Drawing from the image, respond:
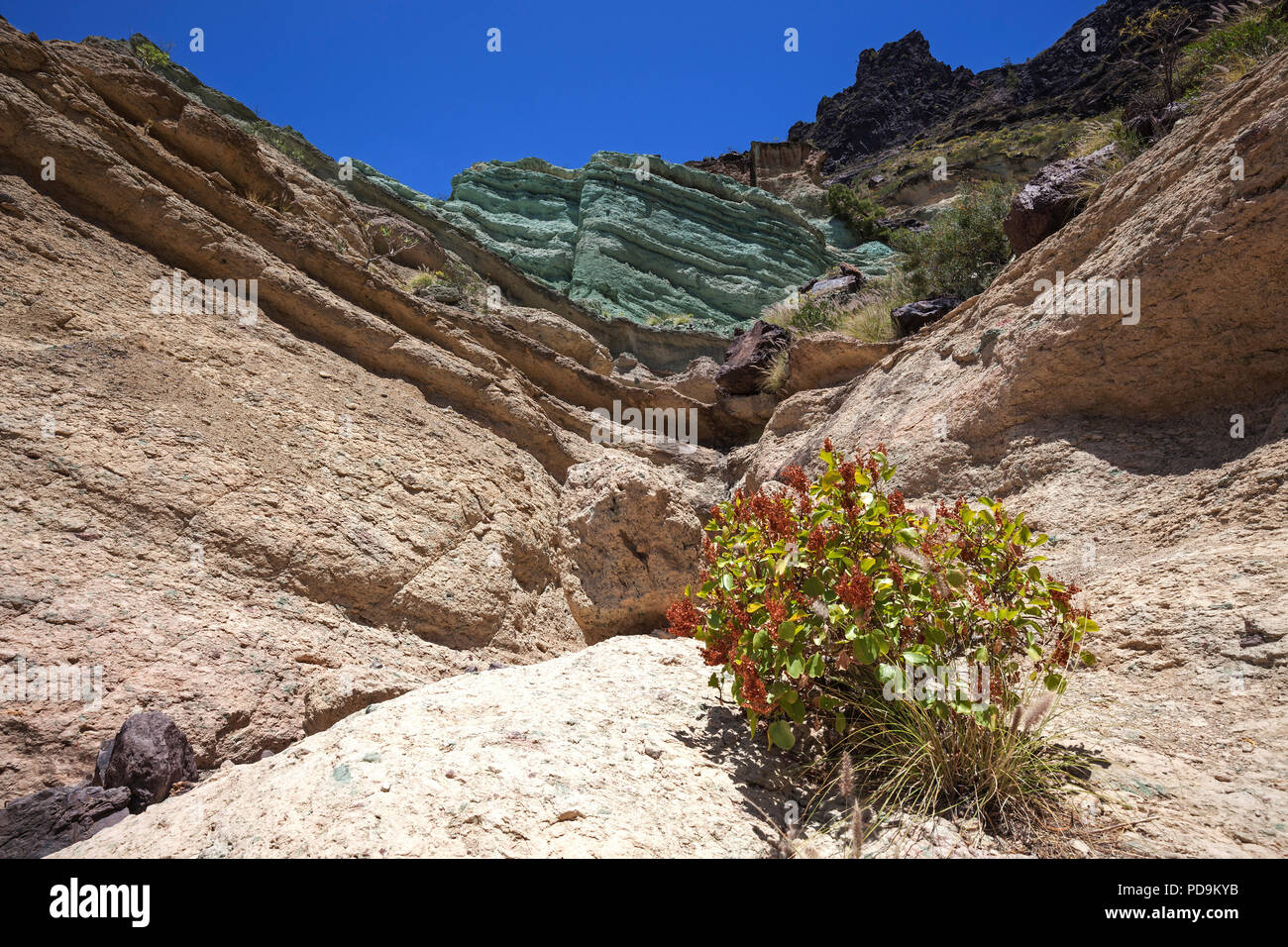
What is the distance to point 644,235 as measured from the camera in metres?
21.2

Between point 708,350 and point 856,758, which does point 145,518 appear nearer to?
point 856,758

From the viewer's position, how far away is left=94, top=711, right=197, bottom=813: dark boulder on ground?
268 centimetres

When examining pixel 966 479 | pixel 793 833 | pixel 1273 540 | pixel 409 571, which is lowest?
pixel 793 833

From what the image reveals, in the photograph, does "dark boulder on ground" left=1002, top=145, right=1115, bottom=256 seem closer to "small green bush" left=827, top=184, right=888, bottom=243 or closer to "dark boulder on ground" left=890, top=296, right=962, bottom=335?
"dark boulder on ground" left=890, top=296, right=962, bottom=335

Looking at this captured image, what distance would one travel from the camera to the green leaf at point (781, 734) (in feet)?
8.28

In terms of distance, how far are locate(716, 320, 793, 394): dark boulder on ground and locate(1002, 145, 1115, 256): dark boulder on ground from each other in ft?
11.7

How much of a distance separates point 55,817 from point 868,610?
10.9ft

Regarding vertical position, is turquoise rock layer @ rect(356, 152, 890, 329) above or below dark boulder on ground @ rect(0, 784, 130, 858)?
above

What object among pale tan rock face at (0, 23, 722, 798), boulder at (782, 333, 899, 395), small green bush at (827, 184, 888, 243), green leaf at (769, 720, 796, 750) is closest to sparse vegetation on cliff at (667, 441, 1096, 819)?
green leaf at (769, 720, 796, 750)

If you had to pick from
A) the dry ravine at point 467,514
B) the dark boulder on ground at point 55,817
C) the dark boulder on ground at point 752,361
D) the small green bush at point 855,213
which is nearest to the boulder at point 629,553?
the dry ravine at point 467,514

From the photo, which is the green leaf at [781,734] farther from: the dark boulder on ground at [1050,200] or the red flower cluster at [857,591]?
the dark boulder on ground at [1050,200]

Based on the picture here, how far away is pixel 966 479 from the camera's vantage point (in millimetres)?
5547

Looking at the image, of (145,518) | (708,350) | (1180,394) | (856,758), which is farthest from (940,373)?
(708,350)
